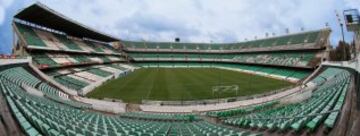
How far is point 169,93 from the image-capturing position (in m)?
35.1

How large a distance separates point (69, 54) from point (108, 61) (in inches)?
641

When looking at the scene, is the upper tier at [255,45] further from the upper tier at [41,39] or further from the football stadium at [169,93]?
the upper tier at [41,39]

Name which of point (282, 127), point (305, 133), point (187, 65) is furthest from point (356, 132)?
point (187, 65)

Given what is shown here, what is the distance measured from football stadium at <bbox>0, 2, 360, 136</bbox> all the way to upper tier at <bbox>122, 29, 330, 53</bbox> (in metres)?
0.41

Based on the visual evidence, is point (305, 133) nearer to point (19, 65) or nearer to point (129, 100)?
point (129, 100)

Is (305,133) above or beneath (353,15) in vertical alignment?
Answer: beneath

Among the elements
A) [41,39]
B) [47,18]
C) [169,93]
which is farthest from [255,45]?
[41,39]

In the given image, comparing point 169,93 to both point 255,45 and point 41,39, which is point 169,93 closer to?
point 41,39

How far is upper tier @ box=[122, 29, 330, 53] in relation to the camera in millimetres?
56969

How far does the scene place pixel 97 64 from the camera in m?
57.1

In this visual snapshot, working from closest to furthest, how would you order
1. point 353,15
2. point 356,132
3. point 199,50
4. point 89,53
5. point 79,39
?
point 356,132 → point 353,15 → point 89,53 → point 79,39 → point 199,50

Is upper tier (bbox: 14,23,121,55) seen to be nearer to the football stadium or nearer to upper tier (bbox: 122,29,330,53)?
the football stadium

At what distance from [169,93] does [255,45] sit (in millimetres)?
52042

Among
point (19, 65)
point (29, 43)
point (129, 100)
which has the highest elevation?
point (29, 43)
